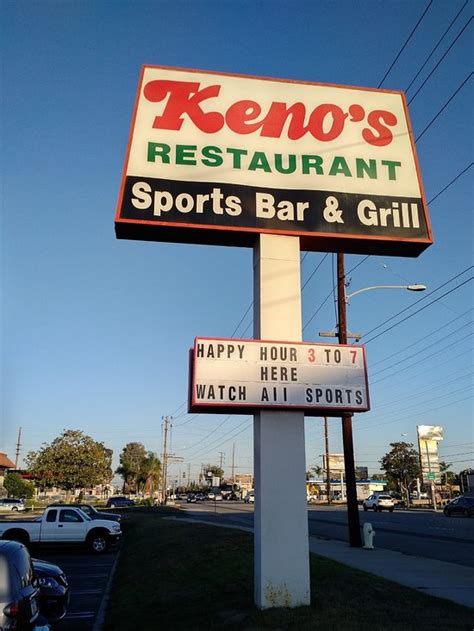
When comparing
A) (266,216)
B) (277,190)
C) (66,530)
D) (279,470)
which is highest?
(277,190)

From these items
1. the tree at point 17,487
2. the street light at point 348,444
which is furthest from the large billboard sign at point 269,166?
the tree at point 17,487

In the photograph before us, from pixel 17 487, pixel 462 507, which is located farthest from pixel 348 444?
pixel 17 487

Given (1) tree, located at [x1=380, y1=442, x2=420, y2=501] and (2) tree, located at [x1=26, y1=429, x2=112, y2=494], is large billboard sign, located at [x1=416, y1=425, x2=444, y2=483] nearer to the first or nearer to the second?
(1) tree, located at [x1=380, y1=442, x2=420, y2=501]

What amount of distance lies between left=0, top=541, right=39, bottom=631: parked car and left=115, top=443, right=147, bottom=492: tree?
101982 millimetres

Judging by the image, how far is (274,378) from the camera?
8.52 metres

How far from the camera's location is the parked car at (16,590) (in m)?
5.14

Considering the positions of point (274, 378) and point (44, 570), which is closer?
point (274, 378)

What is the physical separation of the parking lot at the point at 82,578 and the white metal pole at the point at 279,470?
3152 millimetres

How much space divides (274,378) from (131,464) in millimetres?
100701

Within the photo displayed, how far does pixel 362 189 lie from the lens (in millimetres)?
10016

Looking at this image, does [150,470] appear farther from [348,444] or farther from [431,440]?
[348,444]

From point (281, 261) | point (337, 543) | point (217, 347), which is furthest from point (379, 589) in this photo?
point (337, 543)

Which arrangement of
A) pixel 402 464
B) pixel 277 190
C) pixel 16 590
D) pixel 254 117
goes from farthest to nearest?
1. pixel 402 464
2. pixel 254 117
3. pixel 277 190
4. pixel 16 590

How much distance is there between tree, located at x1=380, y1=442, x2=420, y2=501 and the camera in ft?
327
